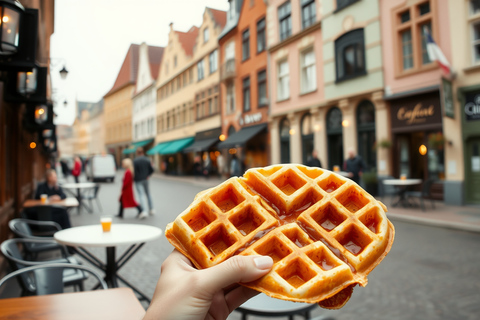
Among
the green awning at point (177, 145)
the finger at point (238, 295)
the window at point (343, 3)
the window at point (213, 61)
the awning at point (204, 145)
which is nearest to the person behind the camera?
the finger at point (238, 295)

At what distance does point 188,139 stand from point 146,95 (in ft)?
46.8

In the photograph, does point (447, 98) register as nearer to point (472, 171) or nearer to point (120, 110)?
point (472, 171)

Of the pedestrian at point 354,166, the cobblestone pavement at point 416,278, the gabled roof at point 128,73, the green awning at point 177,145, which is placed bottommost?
the cobblestone pavement at point 416,278

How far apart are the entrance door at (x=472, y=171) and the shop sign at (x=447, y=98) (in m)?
1.27

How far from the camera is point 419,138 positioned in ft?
46.6

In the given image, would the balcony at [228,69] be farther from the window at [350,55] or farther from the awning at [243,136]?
the window at [350,55]

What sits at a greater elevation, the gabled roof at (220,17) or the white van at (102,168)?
the gabled roof at (220,17)

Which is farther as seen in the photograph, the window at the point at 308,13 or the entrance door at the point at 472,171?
the window at the point at 308,13

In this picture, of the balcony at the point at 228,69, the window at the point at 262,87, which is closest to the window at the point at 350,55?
the window at the point at 262,87

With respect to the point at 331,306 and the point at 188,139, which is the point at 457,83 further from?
the point at 188,139

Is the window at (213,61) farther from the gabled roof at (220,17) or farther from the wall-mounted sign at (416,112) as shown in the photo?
the wall-mounted sign at (416,112)

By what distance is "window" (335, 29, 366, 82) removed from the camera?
1623 centimetres

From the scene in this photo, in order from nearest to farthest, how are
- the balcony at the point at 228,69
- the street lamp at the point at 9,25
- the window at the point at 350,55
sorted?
the street lamp at the point at 9,25 → the window at the point at 350,55 → the balcony at the point at 228,69

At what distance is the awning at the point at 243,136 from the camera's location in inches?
887
